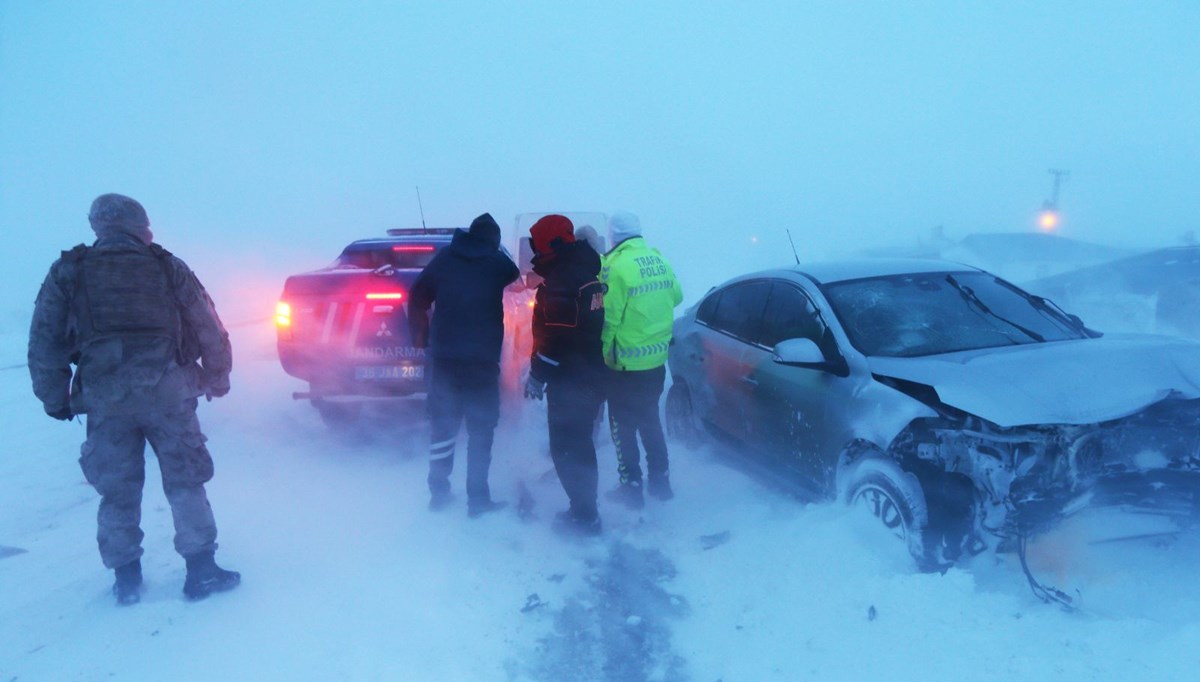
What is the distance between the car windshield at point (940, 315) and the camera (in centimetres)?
404

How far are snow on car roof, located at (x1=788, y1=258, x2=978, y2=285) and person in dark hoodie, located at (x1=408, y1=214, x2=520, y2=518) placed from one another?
7.09 ft

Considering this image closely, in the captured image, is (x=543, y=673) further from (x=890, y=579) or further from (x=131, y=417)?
(x=131, y=417)

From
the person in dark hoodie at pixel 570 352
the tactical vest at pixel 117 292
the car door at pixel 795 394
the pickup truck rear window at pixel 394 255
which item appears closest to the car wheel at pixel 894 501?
the car door at pixel 795 394

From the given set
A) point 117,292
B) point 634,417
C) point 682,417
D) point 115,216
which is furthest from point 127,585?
point 682,417

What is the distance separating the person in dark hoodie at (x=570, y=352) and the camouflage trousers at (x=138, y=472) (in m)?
2.07

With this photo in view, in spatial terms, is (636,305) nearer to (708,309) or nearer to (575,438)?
(575,438)

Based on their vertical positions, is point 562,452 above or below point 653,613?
above

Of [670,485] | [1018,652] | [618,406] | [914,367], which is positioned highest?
[914,367]

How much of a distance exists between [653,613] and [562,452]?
135cm

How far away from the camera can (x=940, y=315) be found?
4.27 m

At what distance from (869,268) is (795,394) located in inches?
46.5

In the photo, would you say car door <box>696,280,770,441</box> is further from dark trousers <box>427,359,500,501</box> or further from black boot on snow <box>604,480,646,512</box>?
dark trousers <box>427,359,500,501</box>

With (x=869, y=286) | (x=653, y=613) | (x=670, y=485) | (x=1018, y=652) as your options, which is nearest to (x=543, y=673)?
(x=653, y=613)

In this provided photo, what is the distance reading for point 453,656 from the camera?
10.6 ft
